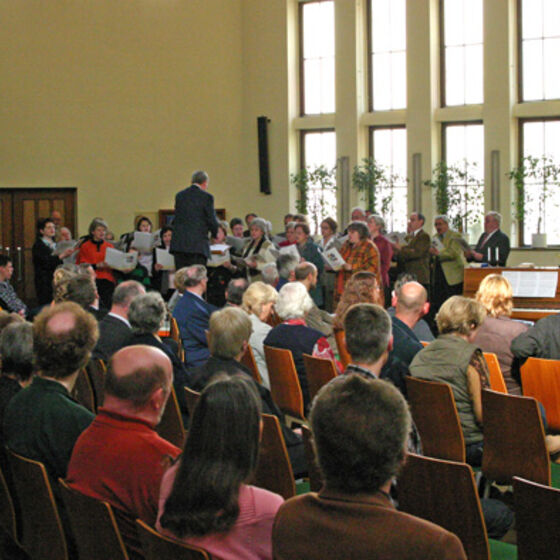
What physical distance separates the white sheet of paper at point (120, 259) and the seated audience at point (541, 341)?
6.95 m

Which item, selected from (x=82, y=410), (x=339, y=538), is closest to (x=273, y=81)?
(x=82, y=410)

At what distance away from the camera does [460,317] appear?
4.05m

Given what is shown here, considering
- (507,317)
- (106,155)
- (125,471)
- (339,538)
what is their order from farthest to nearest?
(106,155) → (507,317) → (125,471) → (339,538)

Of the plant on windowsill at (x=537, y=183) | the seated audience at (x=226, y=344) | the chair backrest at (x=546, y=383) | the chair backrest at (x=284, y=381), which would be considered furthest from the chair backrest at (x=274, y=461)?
the plant on windowsill at (x=537, y=183)

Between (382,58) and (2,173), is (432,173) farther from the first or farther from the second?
(2,173)

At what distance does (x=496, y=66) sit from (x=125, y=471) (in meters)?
13.0

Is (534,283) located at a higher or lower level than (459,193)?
lower

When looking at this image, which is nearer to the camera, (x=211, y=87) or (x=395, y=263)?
(x=395, y=263)

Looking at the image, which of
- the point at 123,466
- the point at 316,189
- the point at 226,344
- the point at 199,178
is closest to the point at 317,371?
the point at 226,344

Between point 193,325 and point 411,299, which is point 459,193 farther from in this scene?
point 411,299

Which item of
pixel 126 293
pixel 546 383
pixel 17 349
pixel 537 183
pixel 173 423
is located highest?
pixel 537 183

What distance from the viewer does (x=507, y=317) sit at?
502cm

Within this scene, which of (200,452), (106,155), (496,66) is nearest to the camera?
(200,452)

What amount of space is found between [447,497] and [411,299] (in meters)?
2.24
